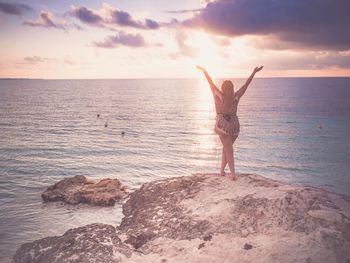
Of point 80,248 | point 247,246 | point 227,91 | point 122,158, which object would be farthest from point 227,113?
point 122,158

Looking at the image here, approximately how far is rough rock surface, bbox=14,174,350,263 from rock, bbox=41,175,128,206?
5874 millimetres

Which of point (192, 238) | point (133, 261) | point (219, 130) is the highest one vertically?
point (219, 130)

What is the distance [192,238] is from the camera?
9.27 meters

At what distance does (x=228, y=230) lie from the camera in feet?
29.9

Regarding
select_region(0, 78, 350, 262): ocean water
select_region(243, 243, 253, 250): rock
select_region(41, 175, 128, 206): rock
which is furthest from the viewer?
select_region(41, 175, 128, 206): rock

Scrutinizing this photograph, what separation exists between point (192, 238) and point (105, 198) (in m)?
9.25

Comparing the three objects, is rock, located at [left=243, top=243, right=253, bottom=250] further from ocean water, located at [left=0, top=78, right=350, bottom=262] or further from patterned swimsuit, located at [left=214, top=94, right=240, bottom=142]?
ocean water, located at [left=0, top=78, right=350, bottom=262]

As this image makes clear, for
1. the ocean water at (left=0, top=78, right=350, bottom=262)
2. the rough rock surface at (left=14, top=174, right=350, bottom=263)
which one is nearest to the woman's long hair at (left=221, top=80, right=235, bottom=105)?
the rough rock surface at (left=14, top=174, right=350, bottom=263)

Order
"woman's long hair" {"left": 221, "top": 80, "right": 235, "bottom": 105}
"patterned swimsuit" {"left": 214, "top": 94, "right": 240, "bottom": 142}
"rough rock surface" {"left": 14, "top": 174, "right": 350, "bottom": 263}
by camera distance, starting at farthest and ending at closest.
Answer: "patterned swimsuit" {"left": 214, "top": 94, "right": 240, "bottom": 142}, "woman's long hair" {"left": 221, "top": 80, "right": 235, "bottom": 105}, "rough rock surface" {"left": 14, "top": 174, "right": 350, "bottom": 263}

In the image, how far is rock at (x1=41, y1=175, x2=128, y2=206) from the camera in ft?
57.7

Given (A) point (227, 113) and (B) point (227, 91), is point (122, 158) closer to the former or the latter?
(A) point (227, 113)

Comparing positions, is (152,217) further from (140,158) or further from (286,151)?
(286,151)

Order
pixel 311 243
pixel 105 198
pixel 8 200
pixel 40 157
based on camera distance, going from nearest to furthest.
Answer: pixel 311 243 → pixel 105 198 → pixel 8 200 → pixel 40 157

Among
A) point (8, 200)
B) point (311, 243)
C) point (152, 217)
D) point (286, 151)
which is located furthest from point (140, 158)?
point (311, 243)
